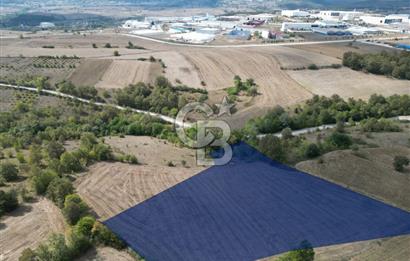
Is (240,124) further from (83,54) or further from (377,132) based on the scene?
(83,54)

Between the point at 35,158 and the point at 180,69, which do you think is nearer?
the point at 35,158

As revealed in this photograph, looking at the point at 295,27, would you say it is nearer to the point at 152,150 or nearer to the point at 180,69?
the point at 180,69

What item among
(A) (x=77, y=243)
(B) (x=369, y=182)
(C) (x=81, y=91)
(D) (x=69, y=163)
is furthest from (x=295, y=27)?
(A) (x=77, y=243)

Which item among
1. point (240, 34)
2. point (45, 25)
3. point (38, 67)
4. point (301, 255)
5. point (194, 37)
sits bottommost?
point (301, 255)

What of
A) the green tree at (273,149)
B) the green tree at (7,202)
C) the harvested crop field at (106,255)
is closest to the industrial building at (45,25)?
Answer: the green tree at (7,202)

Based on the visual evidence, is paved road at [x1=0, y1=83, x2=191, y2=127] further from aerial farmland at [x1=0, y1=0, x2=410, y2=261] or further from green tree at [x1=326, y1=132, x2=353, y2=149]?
green tree at [x1=326, y1=132, x2=353, y2=149]

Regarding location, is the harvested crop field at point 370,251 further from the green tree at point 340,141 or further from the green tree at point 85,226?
the green tree at point 340,141

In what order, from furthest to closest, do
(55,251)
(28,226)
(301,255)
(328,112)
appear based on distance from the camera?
(328,112) → (28,226) → (55,251) → (301,255)
